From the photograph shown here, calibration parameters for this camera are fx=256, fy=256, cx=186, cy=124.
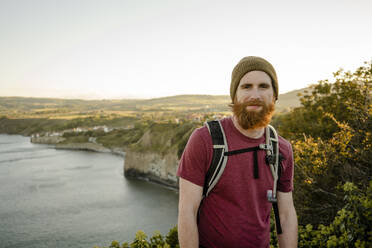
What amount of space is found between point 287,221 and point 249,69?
1295 millimetres

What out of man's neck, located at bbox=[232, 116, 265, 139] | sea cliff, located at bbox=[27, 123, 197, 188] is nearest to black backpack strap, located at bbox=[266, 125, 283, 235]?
man's neck, located at bbox=[232, 116, 265, 139]

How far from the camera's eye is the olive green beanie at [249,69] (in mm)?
1859

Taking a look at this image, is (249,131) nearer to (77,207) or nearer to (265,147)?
(265,147)

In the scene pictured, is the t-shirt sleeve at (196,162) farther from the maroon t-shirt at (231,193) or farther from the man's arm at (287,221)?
the man's arm at (287,221)

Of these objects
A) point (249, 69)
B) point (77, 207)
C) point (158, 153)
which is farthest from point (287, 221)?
point (158, 153)

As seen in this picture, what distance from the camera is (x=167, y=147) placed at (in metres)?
42.8

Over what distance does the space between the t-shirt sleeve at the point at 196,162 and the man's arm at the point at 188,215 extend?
5 cm

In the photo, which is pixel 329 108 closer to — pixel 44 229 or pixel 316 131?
pixel 316 131

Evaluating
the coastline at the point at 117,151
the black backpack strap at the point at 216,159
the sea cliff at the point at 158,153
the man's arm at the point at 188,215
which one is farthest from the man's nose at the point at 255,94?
the coastline at the point at 117,151

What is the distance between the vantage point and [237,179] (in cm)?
173

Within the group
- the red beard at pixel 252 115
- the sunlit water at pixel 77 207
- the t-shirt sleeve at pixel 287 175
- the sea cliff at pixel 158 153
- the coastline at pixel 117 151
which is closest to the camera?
the red beard at pixel 252 115

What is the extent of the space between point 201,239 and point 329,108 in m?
12.1

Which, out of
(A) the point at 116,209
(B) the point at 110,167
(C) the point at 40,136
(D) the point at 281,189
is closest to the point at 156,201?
(A) the point at 116,209

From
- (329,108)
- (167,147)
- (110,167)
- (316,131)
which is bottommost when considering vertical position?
(110,167)
